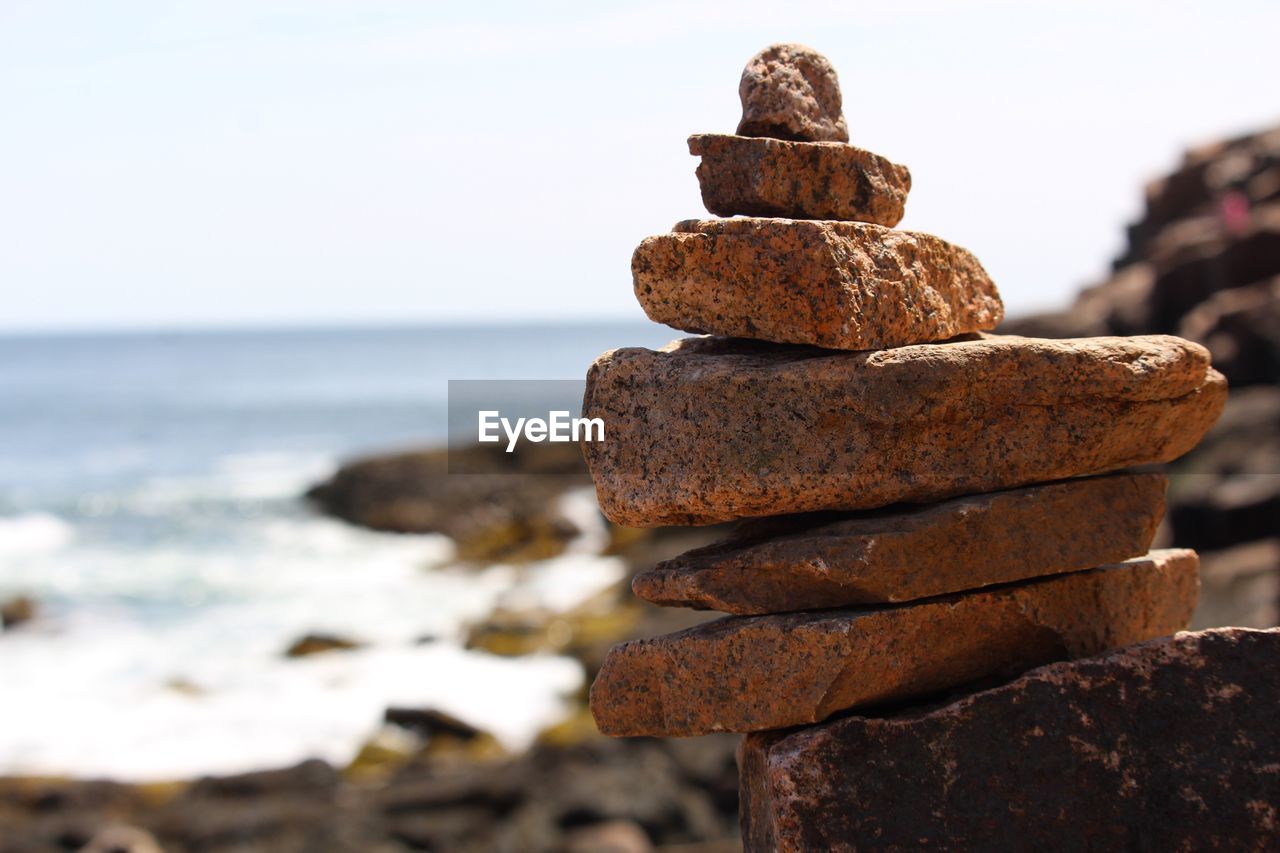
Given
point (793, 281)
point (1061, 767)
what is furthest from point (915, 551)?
point (793, 281)

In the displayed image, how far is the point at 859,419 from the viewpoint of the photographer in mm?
4270

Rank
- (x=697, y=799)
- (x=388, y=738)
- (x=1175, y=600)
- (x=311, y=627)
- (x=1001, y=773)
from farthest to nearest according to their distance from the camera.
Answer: (x=311, y=627)
(x=388, y=738)
(x=697, y=799)
(x=1175, y=600)
(x=1001, y=773)

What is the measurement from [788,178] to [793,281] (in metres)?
0.46

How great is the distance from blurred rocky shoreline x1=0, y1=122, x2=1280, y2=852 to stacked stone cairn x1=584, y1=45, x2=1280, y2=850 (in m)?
6.27

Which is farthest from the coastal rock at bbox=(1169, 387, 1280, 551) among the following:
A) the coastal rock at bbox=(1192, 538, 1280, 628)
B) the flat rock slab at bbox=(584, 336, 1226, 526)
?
the flat rock slab at bbox=(584, 336, 1226, 526)

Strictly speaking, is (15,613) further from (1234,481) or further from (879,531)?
(879,531)

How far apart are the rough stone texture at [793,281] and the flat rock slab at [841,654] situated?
3.05 ft

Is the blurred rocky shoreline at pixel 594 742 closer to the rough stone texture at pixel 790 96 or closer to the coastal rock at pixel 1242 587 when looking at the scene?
the coastal rock at pixel 1242 587

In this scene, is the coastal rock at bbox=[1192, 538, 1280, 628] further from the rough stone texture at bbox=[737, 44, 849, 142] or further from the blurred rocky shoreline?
the rough stone texture at bbox=[737, 44, 849, 142]

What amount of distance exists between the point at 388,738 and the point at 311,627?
5.55 m

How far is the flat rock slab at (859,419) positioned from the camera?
168 inches

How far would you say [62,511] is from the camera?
111 feet

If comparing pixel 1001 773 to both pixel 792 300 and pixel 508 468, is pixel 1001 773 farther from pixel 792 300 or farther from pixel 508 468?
pixel 508 468

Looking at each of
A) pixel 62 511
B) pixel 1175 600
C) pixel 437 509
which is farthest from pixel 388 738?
pixel 62 511
